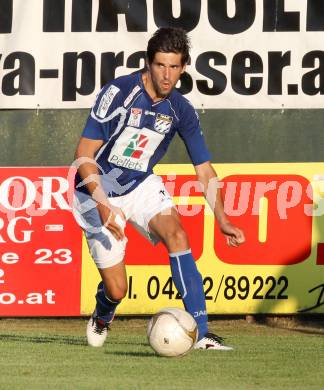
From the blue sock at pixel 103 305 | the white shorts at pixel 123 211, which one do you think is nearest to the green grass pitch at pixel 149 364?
the blue sock at pixel 103 305

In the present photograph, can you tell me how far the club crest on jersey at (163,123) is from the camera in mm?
9039

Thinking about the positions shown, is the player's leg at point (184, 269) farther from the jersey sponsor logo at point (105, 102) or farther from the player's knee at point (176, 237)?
the jersey sponsor logo at point (105, 102)

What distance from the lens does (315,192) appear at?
11867mm

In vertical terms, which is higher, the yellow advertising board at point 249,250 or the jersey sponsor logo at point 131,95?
the jersey sponsor logo at point 131,95

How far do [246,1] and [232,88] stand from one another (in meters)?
0.83

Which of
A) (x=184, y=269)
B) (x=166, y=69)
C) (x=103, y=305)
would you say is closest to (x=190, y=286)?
(x=184, y=269)

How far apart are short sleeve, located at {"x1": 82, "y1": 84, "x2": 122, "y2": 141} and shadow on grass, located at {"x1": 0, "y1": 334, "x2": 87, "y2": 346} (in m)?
1.87

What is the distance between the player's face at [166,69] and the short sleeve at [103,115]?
32cm

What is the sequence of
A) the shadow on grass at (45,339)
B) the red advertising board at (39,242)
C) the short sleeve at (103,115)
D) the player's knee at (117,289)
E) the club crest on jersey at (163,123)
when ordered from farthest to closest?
the red advertising board at (39,242)
the shadow on grass at (45,339)
the player's knee at (117,289)
the club crest on jersey at (163,123)
the short sleeve at (103,115)

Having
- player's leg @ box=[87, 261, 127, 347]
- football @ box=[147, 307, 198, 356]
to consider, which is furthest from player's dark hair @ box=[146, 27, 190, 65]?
football @ box=[147, 307, 198, 356]

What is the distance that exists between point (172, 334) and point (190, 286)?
70 centimetres

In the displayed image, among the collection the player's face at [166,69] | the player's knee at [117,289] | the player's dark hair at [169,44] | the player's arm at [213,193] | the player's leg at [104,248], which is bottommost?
the player's knee at [117,289]

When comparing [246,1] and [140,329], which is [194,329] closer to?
[140,329]

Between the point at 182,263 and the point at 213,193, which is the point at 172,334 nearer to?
the point at 182,263
